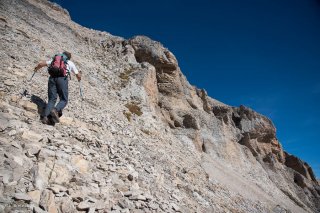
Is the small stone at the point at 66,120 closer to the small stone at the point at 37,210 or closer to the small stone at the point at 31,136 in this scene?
the small stone at the point at 31,136

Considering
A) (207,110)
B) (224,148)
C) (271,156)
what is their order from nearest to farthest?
(224,148) < (207,110) < (271,156)

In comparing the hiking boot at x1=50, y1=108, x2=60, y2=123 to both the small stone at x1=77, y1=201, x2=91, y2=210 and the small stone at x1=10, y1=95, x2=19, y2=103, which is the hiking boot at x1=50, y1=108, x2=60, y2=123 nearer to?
the small stone at x1=10, y1=95, x2=19, y2=103

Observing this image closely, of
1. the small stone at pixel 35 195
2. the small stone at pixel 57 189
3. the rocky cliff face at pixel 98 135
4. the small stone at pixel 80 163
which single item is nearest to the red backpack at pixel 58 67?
the rocky cliff face at pixel 98 135

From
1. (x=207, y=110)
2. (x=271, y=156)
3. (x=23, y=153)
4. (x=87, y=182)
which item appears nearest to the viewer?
(x=23, y=153)

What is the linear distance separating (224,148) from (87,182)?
32.1m

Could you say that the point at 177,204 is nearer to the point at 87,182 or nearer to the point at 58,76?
the point at 87,182

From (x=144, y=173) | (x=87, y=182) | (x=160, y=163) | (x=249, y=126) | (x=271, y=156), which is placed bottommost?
(x=87, y=182)

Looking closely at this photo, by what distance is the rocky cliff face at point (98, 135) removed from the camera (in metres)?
7.48

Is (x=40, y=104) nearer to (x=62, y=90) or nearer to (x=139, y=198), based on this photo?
(x=62, y=90)

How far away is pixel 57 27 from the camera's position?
28297 millimetres

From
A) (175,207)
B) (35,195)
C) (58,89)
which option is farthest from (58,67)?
(175,207)

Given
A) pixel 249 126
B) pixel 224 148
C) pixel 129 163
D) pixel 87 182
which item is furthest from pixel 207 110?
pixel 87 182

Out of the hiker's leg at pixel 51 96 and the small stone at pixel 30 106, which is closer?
the hiker's leg at pixel 51 96

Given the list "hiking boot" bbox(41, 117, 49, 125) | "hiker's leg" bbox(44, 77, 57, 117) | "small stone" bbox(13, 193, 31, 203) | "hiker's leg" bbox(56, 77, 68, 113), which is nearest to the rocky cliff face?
"small stone" bbox(13, 193, 31, 203)
